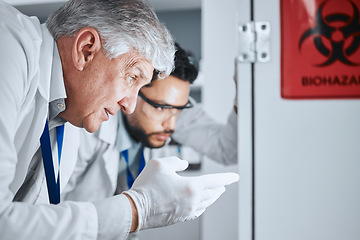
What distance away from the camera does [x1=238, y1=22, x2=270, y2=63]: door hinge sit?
0.90 meters

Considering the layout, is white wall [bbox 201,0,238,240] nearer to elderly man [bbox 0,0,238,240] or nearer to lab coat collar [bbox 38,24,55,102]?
elderly man [bbox 0,0,238,240]

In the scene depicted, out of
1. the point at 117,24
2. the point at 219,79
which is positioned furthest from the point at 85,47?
the point at 219,79

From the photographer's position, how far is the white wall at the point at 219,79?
175 cm

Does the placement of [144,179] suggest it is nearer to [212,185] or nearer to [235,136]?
[212,185]

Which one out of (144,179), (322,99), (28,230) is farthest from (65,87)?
(322,99)

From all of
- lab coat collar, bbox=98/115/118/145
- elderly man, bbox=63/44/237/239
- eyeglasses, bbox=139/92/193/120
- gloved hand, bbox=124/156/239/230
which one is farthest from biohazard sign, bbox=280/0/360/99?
lab coat collar, bbox=98/115/118/145

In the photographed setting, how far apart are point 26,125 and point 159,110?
0.68 metres

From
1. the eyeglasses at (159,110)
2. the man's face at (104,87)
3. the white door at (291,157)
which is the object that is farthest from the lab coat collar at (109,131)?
the white door at (291,157)

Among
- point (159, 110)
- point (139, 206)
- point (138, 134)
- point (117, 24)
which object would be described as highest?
point (117, 24)

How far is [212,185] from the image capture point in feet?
3.20

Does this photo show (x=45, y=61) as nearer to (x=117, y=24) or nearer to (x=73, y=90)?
(x=73, y=90)

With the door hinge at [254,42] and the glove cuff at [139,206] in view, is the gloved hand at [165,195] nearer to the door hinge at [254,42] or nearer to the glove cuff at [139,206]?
the glove cuff at [139,206]

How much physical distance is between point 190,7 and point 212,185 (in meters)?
1.61

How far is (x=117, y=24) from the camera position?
1050 millimetres
